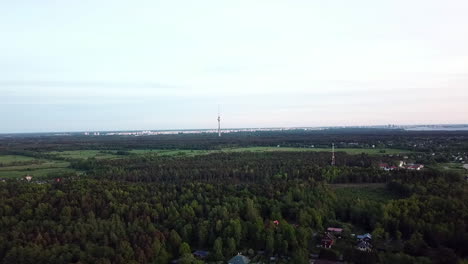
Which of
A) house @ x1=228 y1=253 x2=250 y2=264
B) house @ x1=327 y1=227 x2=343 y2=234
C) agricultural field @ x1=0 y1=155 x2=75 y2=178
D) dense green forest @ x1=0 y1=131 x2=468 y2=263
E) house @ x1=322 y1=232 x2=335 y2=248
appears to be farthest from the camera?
agricultural field @ x1=0 y1=155 x2=75 y2=178

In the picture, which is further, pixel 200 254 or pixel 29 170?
pixel 29 170

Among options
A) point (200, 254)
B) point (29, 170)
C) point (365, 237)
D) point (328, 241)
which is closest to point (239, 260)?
point (200, 254)

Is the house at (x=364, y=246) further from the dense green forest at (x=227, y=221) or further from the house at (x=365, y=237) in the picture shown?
the house at (x=365, y=237)

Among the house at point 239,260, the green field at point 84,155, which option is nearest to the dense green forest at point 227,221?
the house at point 239,260

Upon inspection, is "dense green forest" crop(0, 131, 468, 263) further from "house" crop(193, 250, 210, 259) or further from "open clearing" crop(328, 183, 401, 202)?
"house" crop(193, 250, 210, 259)

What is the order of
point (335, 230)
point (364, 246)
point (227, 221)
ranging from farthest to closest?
point (335, 230)
point (227, 221)
point (364, 246)

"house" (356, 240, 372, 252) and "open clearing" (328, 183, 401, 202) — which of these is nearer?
"house" (356, 240, 372, 252)

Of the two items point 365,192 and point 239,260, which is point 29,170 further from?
point 365,192

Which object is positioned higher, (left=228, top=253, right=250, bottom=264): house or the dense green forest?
the dense green forest

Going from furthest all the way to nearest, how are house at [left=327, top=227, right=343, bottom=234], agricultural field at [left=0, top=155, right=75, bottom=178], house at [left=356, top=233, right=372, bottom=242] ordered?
1. agricultural field at [left=0, top=155, right=75, bottom=178]
2. house at [left=327, top=227, right=343, bottom=234]
3. house at [left=356, top=233, right=372, bottom=242]

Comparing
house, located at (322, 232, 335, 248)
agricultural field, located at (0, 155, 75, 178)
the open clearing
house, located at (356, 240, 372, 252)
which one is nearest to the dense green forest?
the open clearing

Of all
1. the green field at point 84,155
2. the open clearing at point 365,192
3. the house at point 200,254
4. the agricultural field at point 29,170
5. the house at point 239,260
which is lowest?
the house at point 200,254
